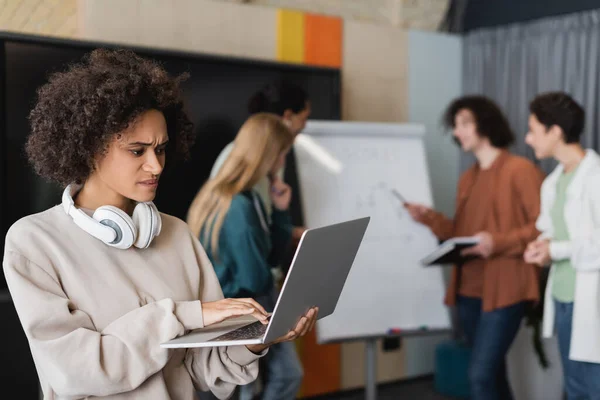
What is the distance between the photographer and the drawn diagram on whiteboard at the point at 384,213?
11.4 ft

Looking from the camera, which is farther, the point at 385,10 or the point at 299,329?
the point at 385,10

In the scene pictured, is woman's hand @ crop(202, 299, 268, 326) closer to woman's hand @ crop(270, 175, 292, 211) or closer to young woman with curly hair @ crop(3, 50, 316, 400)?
young woman with curly hair @ crop(3, 50, 316, 400)

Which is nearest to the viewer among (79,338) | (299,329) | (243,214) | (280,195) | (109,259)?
(79,338)

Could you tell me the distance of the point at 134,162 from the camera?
147 cm

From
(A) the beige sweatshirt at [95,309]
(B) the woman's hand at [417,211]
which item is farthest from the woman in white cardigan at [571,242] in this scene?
(A) the beige sweatshirt at [95,309]

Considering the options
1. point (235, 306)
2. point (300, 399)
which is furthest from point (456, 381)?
point (235, 306)

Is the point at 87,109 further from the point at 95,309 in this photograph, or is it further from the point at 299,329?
the point at 299,329

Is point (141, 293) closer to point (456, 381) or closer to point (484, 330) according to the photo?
point (484, 330)

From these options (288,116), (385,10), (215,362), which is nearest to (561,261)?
(288,116)

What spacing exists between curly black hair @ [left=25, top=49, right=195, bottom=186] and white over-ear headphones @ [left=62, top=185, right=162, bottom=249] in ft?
0.24

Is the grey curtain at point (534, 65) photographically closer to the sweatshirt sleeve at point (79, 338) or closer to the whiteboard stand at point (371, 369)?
the whiteboard stand at point (371, 369)

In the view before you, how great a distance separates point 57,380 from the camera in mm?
1339

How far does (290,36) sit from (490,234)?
150cm

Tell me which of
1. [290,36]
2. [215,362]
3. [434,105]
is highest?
[290,36]
